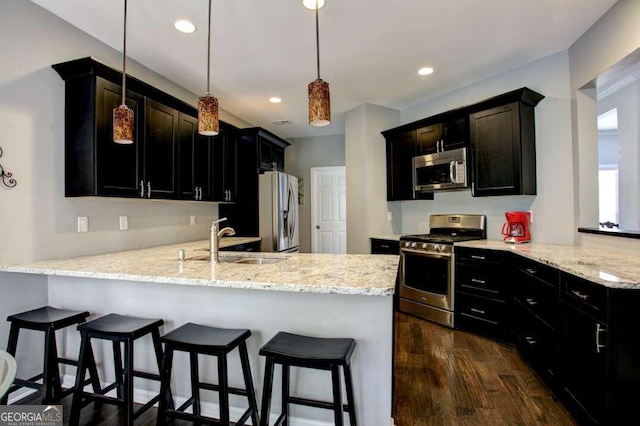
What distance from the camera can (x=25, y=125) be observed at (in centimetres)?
221

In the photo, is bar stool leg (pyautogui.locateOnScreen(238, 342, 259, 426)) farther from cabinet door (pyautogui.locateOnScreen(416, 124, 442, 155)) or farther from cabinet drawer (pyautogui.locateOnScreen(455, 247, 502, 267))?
cabinet door (pyautogui.locateOnScreen(416, 124, 442, 155))

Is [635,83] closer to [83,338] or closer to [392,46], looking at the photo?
[392,46]

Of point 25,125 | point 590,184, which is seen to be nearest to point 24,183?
point 25,125

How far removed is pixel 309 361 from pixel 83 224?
222cm

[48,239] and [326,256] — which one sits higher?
[48,239]

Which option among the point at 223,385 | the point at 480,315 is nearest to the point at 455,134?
the point at 480,315

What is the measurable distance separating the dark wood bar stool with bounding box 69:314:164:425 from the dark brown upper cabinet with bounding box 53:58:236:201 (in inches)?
40.6

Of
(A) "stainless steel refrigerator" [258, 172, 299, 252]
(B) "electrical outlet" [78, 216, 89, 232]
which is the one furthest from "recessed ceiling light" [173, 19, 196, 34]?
(A) "stainless steel refrigerator" [258, 172, 299, 252]

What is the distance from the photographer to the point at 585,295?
1.78 meters

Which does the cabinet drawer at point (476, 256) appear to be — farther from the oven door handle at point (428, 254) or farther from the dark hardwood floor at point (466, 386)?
the dark hardwood floor at point (466, 386)

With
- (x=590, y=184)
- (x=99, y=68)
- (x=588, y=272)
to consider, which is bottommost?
(x=588, y=272)

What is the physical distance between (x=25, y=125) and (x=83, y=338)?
4.93ft

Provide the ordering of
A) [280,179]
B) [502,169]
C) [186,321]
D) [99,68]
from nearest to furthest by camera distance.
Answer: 1. [186,321]
2. [99,68]
3. [502,169]
4. [280,179]

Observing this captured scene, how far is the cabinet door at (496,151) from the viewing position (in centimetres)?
309
